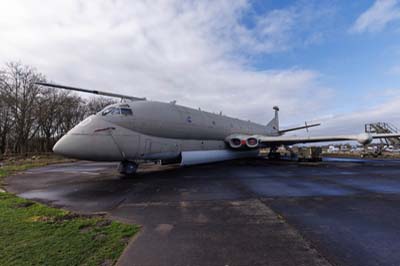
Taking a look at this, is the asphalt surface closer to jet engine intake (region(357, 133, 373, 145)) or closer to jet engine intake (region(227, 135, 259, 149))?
jet engine intake (region(357, 133, 373, 145))

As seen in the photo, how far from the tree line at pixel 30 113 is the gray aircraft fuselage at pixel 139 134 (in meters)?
33.3

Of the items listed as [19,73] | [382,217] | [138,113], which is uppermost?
[19,73]

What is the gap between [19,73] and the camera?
35.2m

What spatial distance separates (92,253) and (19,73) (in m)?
45.7

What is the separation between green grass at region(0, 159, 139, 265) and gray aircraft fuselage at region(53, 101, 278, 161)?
430cm

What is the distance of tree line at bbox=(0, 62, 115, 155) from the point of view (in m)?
34.1

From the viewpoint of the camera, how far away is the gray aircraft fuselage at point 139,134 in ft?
30.1

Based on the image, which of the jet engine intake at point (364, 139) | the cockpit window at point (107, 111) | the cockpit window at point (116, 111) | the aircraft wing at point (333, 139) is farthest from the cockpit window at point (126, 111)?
the jet engine intake at point (364, 139)

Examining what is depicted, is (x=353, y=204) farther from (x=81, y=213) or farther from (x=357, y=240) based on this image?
(x=81, y=213)

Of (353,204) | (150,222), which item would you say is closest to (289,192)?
(353,204)

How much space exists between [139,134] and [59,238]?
7774mm

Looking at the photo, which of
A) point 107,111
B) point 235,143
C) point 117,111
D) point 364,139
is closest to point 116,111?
point 117,111

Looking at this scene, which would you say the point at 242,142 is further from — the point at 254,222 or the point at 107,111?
the point at 254,222

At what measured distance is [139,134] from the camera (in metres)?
11.0
